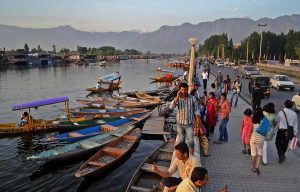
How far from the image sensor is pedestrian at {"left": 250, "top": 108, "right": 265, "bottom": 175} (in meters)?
9.16

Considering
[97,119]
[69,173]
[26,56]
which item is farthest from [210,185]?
[26,56]

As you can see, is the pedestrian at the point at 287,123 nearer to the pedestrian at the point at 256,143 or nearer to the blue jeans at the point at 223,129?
the pedestrian at the point at 256,143

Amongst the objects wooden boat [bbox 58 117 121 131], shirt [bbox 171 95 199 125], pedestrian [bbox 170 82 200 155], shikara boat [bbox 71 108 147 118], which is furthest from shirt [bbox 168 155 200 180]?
shikara boat [bbox 71 108 147 118]

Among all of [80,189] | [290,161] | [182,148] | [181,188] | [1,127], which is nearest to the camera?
[181,188]

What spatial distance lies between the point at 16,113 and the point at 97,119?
13.1 m

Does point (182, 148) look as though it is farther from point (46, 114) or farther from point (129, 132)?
point (46, 114)

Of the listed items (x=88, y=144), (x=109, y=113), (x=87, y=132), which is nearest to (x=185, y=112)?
(x=88, y=144)

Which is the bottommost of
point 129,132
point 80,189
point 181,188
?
point 80,189

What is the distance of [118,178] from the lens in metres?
13.2

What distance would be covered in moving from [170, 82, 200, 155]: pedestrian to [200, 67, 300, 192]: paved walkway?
1537 millimetres

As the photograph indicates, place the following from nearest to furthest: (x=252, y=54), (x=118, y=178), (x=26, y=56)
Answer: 1. (x=118, y=178)
2. (x=252, y=54)
3. (x=26, y=56)

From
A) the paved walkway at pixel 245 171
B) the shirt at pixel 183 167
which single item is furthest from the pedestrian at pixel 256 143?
the shirt at pixel 183 167

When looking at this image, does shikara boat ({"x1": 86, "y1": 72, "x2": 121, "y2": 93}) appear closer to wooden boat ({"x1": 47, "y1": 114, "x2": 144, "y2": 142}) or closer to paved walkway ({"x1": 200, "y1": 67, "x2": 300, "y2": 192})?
wooden boat ({"x1": 47, "y1": 114, "x2": 144, "y2": 142})

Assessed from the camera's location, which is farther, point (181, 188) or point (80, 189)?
point (80, 189)
